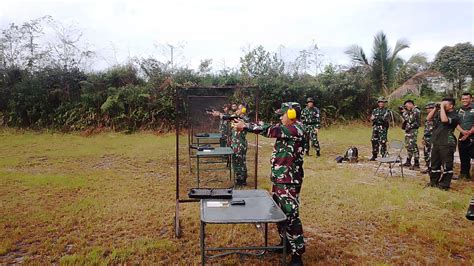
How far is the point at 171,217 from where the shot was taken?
484 centimetres

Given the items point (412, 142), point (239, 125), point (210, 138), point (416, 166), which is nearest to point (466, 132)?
point (412, 142)

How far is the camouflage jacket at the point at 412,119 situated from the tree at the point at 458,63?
12388mm

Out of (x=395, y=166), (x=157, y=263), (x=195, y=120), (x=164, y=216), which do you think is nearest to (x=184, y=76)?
(x=195, y=120)

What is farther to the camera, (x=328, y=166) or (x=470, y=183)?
(x=328, y=166)

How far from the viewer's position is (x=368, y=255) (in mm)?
3867

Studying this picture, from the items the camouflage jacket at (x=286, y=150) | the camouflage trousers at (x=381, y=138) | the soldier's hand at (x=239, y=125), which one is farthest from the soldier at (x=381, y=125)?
the soldier's hand at (x=239, y=125)

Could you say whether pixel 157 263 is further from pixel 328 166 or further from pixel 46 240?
pixel 328 166

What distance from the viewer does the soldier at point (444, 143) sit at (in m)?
6.12

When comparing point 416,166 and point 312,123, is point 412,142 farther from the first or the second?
point 312,123

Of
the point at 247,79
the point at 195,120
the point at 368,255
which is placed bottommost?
the point at 368,255

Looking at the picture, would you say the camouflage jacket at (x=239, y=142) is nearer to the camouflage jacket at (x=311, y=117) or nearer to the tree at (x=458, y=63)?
the camouflage jacket at (x=311, y=117)

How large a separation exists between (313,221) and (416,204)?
1.84 meters

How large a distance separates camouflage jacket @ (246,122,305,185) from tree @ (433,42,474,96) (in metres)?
17.9

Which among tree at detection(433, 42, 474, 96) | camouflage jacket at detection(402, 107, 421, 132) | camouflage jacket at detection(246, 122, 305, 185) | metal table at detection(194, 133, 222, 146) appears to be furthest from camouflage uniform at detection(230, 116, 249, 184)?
tree at detection(433, 42, 474, 96)
